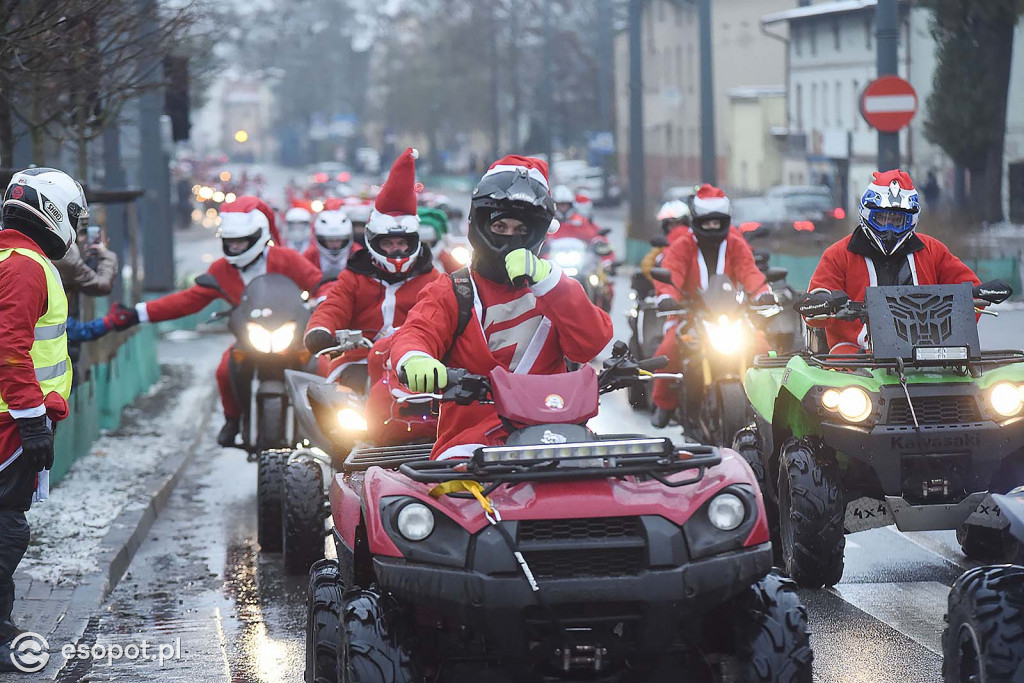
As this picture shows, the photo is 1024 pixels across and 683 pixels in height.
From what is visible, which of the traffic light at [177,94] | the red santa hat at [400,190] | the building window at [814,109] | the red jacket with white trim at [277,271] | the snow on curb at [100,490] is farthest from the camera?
the building window at [814,109]

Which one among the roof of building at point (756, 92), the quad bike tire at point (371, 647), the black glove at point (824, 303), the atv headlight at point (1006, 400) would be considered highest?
the roof of building at point (756, 92)

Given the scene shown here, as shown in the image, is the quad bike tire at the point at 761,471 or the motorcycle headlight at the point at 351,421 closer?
the quad bike tire at the point at 761,471

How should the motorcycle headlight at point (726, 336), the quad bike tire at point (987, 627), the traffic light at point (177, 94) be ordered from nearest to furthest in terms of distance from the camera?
the quad bike tire at point (987, 627) → the motorcycle headlight at point (726, 336) → the traffic light at point (177, 94)

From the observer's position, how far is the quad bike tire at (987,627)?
539cm

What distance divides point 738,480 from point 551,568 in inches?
26.6

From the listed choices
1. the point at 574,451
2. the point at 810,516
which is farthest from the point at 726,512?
the point at 810,516

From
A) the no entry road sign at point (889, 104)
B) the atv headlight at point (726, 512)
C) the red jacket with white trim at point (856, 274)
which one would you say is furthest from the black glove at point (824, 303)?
the no entry road sign at point (889, 104)

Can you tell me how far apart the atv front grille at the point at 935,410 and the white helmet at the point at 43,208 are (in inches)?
148

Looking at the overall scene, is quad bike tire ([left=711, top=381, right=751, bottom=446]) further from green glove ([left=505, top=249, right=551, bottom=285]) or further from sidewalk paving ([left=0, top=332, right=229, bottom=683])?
green glove ([left=505, top=249, right=551, bottom=285])

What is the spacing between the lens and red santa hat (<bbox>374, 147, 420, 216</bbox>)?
10133 millimetres

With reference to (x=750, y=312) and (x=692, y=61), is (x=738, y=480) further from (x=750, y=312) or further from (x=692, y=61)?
(x=692, y=61)

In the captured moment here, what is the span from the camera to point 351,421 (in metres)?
9.53

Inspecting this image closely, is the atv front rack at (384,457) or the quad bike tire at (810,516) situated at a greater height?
the atv front rack at (384,457)

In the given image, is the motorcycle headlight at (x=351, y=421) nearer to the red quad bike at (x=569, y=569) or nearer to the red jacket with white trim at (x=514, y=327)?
the red jacket with white trim at (x=514, y=327)
